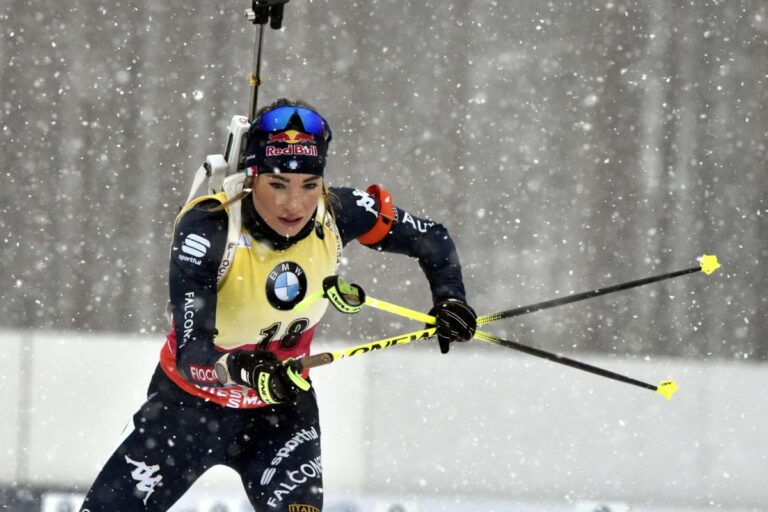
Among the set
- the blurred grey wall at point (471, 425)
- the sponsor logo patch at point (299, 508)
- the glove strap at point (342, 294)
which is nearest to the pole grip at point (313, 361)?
the glove strap at point (342, 294)

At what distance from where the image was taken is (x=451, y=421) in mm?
4746

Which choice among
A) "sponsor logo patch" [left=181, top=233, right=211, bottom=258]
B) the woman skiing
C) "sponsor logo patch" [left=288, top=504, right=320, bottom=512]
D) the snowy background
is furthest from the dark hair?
the snowy background

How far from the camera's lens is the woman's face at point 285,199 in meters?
2.50

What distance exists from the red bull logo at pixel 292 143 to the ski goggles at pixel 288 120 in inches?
0.8

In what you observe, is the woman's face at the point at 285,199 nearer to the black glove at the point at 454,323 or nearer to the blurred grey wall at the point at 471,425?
the black glove at the point at 454,323

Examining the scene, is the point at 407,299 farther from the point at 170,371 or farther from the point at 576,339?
the point at 170,371

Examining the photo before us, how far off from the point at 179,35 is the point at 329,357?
275 centimetres

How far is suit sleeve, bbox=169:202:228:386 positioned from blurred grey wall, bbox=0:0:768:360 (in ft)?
7.11

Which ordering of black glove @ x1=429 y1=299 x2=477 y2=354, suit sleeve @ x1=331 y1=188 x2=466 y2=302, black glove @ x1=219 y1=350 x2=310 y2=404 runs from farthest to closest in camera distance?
suit sleeve @ x1=331 y1=188 x2=466 y2=302, black glove @ x1=429 y1=299 x2=477 y2=354, black glove @ x1=219 y1=350 x2=310 y2=404

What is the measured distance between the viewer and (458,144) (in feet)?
15.7

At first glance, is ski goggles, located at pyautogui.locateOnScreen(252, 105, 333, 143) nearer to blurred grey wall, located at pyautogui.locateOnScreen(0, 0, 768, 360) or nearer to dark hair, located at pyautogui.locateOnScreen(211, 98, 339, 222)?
dark hair, located at pyautogui.locateOnScreen(211, 98, 339, 222)

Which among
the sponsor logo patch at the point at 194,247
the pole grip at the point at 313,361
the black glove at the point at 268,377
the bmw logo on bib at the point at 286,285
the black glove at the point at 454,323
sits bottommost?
the black glove at the point at 268,377

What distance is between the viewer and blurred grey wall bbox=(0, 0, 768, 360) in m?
4.62

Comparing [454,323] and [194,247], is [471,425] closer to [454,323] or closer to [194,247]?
[454,323]
